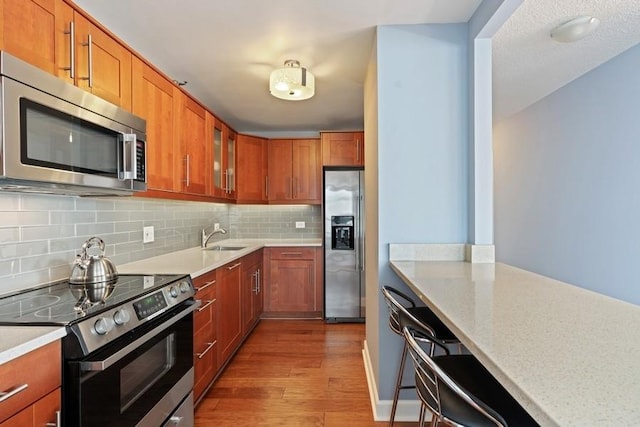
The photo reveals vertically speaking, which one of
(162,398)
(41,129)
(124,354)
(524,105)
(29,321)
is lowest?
(162,398)

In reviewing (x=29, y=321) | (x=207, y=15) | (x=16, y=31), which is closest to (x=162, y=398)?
(x=29, y=321)

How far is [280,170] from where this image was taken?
4.52 metres

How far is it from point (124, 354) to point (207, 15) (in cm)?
169

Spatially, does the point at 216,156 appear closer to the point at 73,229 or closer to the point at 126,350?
the point at 73,229

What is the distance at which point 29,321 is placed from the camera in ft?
3.92

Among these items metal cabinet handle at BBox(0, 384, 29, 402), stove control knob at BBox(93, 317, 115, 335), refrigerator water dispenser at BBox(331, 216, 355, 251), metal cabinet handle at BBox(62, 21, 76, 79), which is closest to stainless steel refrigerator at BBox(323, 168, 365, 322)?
refrigerator water dispenser at BBox(331, 216, 355, 251)

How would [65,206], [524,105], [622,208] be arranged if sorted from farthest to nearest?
[524,105]
[622,208]
[65,206]

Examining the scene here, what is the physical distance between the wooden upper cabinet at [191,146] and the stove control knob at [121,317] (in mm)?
1353

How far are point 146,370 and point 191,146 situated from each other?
68.8 inches

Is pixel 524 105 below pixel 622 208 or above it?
above

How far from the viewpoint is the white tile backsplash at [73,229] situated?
5.44ft

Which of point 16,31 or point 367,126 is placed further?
point 367,126

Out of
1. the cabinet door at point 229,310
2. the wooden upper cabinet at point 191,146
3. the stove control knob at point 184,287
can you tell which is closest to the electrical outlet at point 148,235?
the wooden upper cabinet at point 191,146

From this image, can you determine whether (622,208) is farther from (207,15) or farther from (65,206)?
(65,206)
